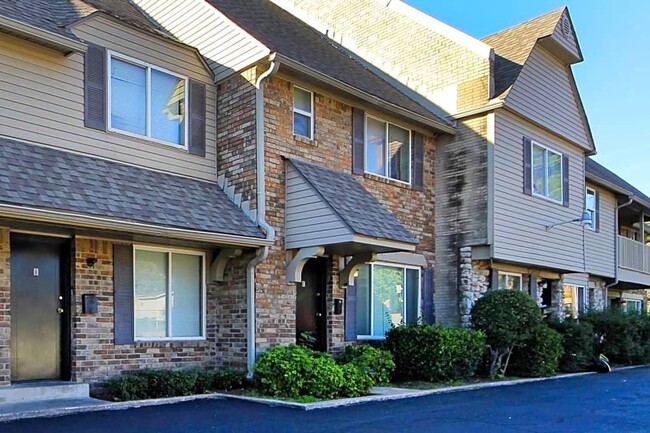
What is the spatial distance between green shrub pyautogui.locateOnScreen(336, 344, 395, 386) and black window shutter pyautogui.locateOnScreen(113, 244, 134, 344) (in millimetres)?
3597

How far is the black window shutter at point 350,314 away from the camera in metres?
12.4

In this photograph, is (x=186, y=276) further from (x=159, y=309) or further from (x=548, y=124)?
(x=548, y=124)

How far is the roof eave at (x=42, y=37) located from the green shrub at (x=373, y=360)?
A: 6450 mm

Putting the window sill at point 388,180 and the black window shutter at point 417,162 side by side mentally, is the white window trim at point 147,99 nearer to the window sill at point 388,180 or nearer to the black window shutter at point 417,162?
the window sill at point 388,180

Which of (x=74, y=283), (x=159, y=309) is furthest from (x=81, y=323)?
(x=159, y=309)

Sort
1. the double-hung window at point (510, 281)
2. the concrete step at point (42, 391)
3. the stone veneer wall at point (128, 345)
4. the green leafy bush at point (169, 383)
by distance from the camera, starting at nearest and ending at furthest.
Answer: the concrete step at point (42, 391), the green leafy bush at point (169, 383), the stone veneer wall at point (128, 345), the double-hung window at point (510, 281)

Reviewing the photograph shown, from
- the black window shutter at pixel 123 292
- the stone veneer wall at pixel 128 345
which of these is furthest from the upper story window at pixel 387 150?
the black window shutter at pixel 123 292

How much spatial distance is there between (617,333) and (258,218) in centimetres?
1087

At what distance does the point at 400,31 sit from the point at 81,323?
11.0 m

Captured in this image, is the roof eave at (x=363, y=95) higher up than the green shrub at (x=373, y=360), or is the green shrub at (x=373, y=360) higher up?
the roof eave at (x=363, y=95)

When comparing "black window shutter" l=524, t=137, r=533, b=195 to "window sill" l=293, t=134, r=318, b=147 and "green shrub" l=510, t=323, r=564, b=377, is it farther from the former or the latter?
"window sill" l=293, t=134, r=318, b=147

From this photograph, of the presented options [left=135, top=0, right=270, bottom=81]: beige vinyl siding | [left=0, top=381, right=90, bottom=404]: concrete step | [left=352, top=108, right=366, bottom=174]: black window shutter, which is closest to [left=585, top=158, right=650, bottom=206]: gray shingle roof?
[left=352, top=108, right=366, bottom=174]: black window shutter

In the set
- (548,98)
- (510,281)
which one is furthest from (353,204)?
(548,98)

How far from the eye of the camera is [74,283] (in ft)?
30.7
